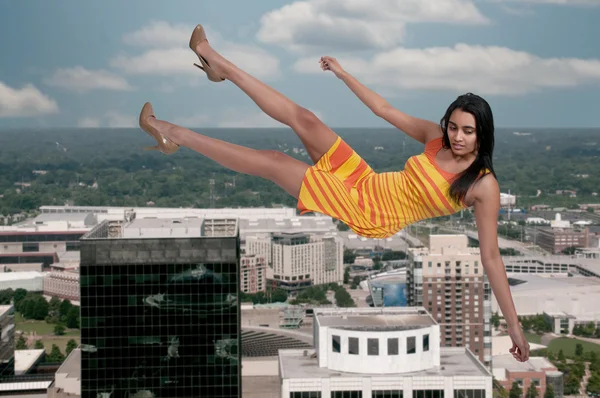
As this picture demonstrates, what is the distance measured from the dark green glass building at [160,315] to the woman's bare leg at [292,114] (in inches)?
298

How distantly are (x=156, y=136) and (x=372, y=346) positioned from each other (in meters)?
10.6

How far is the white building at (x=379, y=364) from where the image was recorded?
13344 mm

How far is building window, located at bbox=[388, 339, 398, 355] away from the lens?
13.9m

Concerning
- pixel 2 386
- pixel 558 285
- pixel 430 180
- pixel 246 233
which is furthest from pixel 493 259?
pixel 246 233

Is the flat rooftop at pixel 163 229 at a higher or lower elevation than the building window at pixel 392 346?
higher

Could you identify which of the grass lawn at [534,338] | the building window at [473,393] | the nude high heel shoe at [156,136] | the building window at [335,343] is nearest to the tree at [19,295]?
the grass lawn at [534,338]

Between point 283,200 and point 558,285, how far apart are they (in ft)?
70.5

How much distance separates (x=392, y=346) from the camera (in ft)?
45.8

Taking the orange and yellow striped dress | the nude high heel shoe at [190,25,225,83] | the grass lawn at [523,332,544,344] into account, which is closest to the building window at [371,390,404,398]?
the nude high heel shoe at [190,25,225,83]

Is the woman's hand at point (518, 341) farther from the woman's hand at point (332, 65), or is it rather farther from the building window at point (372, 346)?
the building window at point (372, 346)

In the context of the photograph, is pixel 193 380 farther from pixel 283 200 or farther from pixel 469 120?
pixel 283 200

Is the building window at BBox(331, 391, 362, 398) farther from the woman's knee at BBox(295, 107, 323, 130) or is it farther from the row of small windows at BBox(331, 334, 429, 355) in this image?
the woman's knee at BBox(295, 107, 323, 130)

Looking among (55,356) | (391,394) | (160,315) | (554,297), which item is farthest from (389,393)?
(554,297)

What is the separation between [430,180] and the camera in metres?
3.04
